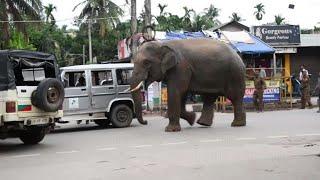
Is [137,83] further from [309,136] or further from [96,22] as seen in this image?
[96,22]

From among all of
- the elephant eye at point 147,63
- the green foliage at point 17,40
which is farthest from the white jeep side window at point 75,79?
the green foliage at point 17,40

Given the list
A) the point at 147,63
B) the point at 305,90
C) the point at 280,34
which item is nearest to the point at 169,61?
the point at 147,63

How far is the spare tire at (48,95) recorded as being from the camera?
1291 centimetres

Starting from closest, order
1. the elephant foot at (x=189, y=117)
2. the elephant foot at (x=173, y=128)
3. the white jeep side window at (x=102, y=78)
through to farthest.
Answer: the elephant foot at (x=173, y=128), the elephant foot at (x=189, y=117), the white jeep side window at (x=102, y=78)

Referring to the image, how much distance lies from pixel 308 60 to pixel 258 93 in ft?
42.3

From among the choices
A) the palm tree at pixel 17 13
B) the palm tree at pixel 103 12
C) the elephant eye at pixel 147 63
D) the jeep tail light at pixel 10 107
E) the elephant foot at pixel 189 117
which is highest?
the palm tree at pixel 103 12

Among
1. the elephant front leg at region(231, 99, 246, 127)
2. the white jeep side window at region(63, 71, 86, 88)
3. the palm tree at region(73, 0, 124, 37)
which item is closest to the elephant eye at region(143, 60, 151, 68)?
the white jeep side window at region(63, 71, 86, 88)

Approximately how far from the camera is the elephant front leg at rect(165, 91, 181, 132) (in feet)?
53.4

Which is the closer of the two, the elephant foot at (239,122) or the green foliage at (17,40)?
the elephant foot at (239,122)

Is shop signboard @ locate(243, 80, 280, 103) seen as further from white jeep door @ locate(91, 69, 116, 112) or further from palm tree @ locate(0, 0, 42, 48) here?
palm tree @ locate(0, 0, 42, 48)

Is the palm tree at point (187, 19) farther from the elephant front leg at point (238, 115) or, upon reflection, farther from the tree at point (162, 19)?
the elephant front leg at point (238, 115)

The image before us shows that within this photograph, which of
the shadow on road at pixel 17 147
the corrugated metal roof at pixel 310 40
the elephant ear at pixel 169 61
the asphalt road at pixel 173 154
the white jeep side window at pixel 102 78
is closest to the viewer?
the asphalt road at pixel 173 154

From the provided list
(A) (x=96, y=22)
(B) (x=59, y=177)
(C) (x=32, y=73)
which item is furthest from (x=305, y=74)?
(A) (x=96, y=22)

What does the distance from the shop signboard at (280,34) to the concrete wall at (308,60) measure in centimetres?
200
